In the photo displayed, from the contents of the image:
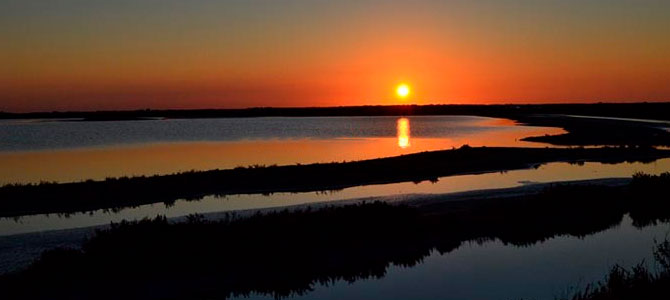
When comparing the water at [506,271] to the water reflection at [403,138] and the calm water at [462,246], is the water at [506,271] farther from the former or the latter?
the water reflection at [403,138]

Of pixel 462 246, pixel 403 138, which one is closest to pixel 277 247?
pixel 462 246

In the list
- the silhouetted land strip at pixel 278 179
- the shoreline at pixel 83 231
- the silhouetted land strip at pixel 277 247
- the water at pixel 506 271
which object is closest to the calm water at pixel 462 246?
the water at pixel 506 271

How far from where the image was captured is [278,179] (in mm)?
32031

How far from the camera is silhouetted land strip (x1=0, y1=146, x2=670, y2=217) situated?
26.0m

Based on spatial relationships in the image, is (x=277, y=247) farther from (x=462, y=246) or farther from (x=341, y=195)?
(x=341, y=195)

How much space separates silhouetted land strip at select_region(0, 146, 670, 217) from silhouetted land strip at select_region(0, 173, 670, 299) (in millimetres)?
9648

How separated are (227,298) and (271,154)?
130 ft

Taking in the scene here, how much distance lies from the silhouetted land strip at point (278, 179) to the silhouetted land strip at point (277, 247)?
9648 mm

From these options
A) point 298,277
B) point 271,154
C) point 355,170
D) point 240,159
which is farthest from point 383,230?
point 271,154

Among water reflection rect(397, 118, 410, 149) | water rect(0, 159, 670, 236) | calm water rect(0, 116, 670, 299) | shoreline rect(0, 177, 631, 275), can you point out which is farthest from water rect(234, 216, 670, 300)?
water reflection rect(397, 118, 410, 149)

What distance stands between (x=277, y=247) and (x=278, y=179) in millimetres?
15682

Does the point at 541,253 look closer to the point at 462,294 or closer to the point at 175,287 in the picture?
the point at 462,294

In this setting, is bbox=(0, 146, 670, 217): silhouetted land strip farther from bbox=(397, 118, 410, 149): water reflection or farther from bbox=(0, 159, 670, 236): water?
bbox=(397, 118, 410, 149): water reflection

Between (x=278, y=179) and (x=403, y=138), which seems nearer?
(x=278, y=179)
